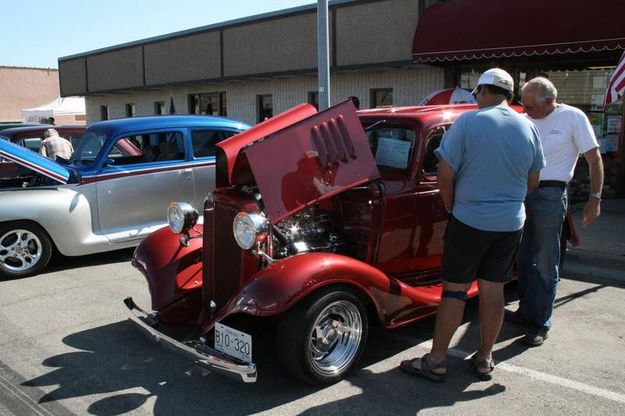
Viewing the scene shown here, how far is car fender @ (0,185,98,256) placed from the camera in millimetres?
6207

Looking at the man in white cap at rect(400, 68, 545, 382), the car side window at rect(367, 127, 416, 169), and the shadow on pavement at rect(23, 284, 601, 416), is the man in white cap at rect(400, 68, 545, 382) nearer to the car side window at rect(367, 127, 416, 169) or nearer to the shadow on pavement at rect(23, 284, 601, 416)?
the shadow on pavement at rect(23, 284, 601, 416)

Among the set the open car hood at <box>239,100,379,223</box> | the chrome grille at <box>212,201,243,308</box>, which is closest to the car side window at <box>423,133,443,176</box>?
the open car hood at <box>239,100,379,223</box>

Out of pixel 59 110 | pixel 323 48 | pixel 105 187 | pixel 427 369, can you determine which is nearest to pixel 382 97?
pixel 323 48

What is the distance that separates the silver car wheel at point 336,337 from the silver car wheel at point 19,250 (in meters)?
4.26

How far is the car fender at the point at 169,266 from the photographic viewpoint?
420 cm

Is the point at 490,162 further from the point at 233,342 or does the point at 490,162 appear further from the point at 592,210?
the point at 233,342

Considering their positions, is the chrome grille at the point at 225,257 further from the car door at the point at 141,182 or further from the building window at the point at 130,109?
the building window at the point at 130,109

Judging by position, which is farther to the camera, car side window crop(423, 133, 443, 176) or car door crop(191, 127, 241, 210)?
car door crop(191, 127, 241, 210)

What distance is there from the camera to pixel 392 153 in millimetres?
4488

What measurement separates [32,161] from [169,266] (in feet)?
10.1

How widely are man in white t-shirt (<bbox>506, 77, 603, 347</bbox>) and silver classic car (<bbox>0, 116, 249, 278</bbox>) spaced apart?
450cm

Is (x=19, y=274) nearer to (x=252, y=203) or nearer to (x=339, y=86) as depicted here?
(x=252, y=203)

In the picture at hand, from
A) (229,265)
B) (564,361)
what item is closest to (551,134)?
(564,361)

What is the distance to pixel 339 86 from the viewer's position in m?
13.8
